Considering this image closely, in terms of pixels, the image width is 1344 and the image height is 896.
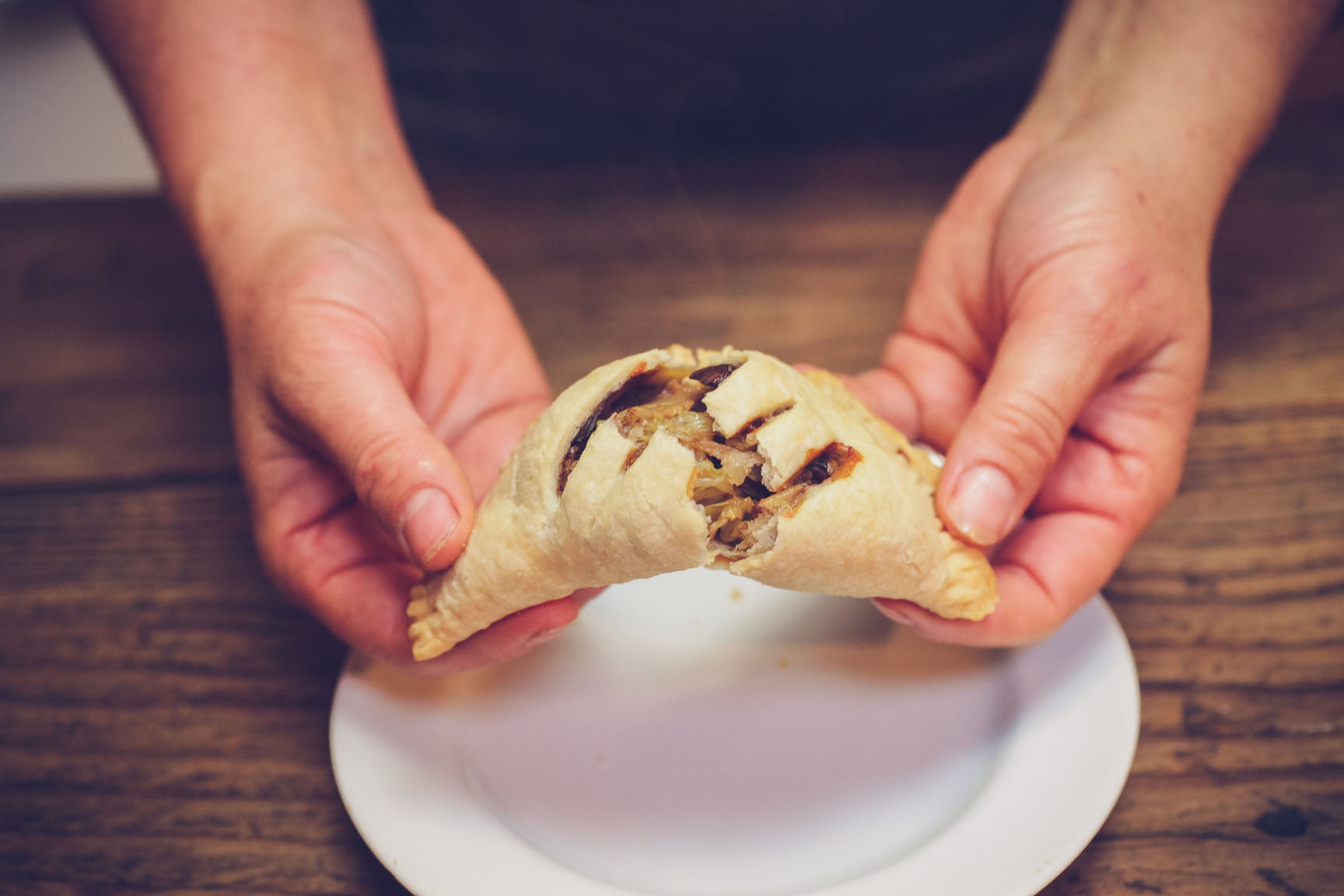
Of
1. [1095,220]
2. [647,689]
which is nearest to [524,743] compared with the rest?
[647,689]

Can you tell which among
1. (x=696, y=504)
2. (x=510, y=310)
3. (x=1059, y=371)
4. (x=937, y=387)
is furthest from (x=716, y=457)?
(x=510, y=310)

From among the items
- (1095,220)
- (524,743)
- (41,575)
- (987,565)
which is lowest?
(41,575)

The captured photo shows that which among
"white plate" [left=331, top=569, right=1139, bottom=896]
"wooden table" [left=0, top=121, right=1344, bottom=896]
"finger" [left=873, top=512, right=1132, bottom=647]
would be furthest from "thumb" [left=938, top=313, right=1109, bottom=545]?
"wooden table" [left=0, top=121, right=1344, bottom=896]

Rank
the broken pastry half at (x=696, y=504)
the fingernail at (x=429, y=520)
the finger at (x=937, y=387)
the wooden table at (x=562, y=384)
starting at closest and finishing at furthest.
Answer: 1. the broken pastry half at (x=696, y=504)
2. the fingernail at (x=429, y=520)
3. the wooden table at (x=562, y=384)
4. the finger at (x=937, y=387)

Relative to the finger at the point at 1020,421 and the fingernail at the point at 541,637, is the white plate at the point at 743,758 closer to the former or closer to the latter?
the fingernail at the point at 541,637

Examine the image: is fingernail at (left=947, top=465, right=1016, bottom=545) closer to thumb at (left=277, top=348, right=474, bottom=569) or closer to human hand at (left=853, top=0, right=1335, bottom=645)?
human hand at (left=853, top=0, right=1335, bottom=645)

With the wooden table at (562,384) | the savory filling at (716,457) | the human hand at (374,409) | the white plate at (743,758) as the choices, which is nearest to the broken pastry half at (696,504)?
the savory filling at (716,457)

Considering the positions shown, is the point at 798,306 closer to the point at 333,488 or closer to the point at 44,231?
the point at 333,488
